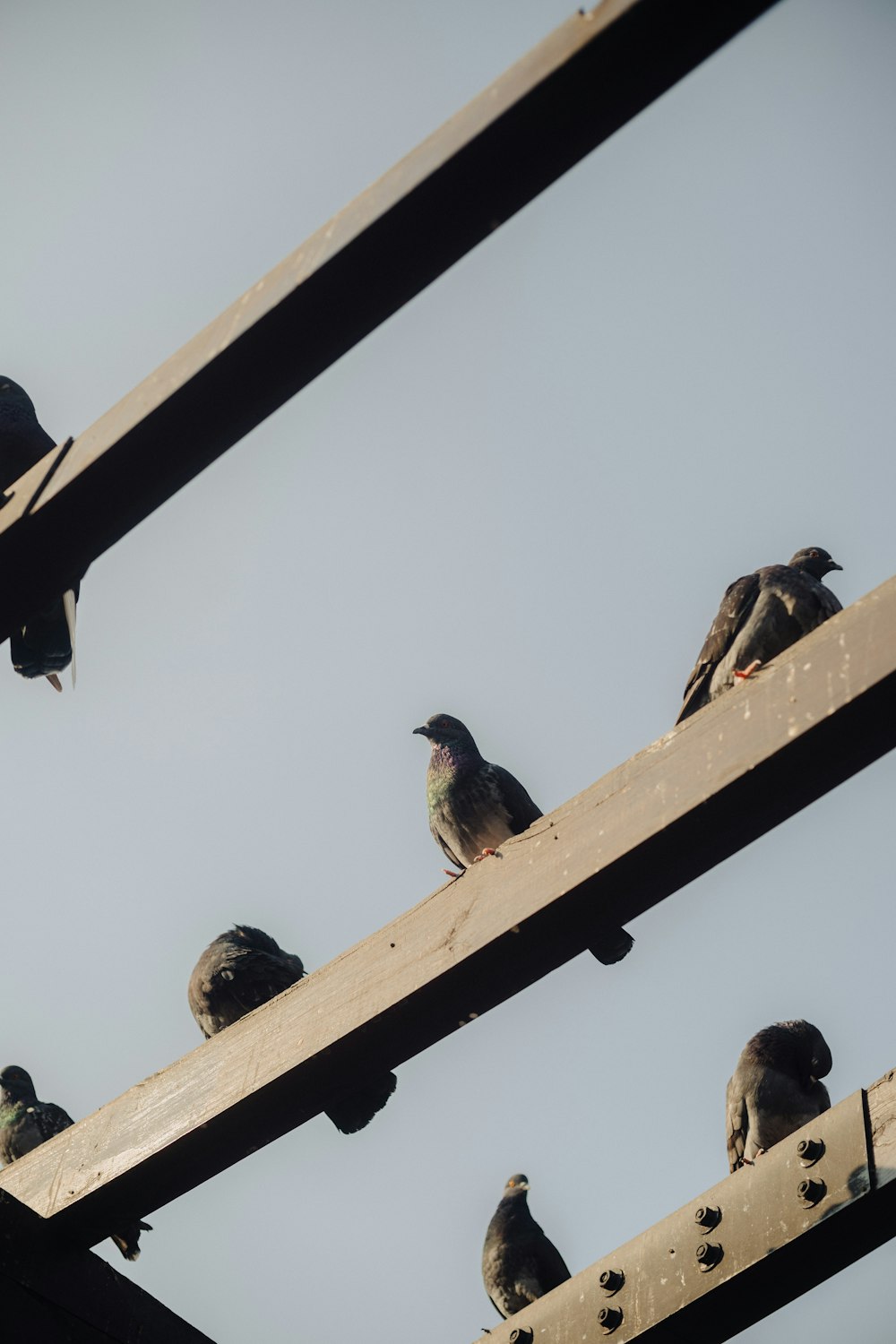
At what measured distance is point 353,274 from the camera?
6.54 ft

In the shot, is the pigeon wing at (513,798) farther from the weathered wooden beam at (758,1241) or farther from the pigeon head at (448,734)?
the weathered wooden beam at (758,1241)

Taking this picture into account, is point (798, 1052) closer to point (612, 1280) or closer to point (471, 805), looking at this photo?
point (471, 805)

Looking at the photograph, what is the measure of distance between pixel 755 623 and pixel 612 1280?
180 cm

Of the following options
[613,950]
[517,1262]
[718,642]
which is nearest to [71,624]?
[613,950]

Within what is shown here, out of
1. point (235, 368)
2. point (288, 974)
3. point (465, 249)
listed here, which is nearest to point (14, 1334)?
point (235, 368)

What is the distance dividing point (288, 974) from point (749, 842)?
12.6 feet

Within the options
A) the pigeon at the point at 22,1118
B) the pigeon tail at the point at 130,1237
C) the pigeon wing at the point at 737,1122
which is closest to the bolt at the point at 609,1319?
the pigeon tail at the point at 130,1237

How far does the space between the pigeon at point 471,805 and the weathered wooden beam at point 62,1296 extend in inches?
117

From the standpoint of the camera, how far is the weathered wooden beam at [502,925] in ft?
7.17

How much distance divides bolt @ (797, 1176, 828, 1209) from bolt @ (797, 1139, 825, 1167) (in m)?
0.05

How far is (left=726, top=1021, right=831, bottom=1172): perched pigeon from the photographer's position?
5.07 m

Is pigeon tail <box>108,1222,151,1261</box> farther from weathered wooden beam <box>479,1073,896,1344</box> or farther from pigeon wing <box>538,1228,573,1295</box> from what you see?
pigeon wing <box>538,1228,573,1295</box>

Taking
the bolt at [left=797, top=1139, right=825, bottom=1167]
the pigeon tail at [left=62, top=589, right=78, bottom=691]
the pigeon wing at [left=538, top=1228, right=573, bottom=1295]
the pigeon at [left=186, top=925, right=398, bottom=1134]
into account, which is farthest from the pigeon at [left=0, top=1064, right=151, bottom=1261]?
the bolt at [left=797, top=1139, right=825, bottom=1167]

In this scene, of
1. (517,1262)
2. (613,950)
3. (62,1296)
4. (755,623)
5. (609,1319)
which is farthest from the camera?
(517,1262)
